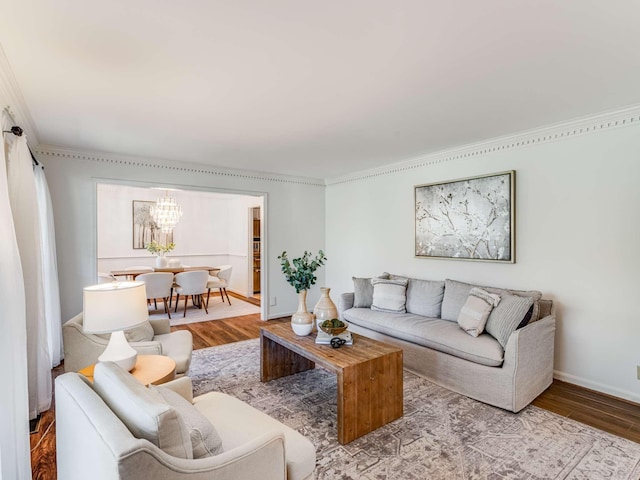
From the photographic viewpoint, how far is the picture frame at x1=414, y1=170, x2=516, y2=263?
3.52 metres

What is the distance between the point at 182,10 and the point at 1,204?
128 centimetres

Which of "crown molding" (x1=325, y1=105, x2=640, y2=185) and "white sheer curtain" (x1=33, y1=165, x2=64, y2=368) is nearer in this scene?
"crown molding" (x1=325, y1=105, x2=640, y2=185)

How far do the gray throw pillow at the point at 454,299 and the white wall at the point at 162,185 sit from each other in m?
2.72

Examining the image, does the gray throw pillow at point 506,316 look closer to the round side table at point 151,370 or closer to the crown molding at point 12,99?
the round side table at point 151,370

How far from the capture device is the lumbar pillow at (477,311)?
9.80ft

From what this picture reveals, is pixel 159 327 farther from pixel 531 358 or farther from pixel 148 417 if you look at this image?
pixel 531 358

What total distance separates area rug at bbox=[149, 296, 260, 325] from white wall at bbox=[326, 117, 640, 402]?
3886 millimetres

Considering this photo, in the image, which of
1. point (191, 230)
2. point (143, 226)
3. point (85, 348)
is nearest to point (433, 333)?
point (85, 348)

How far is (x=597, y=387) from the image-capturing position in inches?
116

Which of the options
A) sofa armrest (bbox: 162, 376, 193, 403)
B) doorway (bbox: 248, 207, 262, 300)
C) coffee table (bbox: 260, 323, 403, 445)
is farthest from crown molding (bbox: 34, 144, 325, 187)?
sofa armrest (bbox: 162, 376, 193, 403)

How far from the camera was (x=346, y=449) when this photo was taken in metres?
2.14

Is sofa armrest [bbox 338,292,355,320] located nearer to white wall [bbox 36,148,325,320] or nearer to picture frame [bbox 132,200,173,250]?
white wall [bbox 36,148,325,320]

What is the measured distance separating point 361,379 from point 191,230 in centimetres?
667

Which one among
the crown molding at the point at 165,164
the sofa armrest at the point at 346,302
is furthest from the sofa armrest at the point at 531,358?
the crown molding at the point at 165,164
